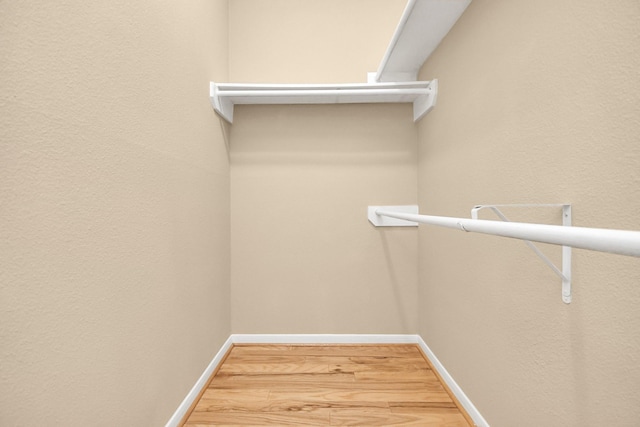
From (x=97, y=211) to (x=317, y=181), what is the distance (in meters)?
1.25

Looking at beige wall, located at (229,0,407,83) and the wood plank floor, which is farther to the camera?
beige wall, located at (229,0,407,83)

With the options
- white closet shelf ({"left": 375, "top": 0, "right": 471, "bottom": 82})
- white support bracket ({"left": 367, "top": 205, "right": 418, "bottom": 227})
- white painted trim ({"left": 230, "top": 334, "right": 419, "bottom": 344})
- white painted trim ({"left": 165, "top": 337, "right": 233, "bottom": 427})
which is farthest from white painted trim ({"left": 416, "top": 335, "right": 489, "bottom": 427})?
white closet shelf ({"left": 375, "top": 0, "right": 471, "bottom": 82})

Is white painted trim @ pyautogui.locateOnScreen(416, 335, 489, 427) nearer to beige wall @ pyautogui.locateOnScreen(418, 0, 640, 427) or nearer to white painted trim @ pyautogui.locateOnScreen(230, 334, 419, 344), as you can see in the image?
beige wall @ pyautogui.locateOnScreen(418, 0, 640, 427)

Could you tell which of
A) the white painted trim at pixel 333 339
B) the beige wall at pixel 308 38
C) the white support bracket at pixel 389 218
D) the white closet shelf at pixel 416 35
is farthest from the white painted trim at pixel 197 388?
the white closet shelf at pixel 416 35

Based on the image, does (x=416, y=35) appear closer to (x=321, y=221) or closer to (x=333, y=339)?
(x=321, y=221)

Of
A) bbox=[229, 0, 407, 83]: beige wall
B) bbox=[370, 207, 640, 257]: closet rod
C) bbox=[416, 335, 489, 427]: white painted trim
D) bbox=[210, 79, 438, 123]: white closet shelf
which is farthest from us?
bbox=[229, 0, 407, 83]: beige wall

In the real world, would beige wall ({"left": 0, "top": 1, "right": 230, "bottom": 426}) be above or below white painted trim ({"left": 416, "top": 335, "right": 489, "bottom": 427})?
above

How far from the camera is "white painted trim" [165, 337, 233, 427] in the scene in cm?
114

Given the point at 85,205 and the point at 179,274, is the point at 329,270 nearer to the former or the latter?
the point at 179,274

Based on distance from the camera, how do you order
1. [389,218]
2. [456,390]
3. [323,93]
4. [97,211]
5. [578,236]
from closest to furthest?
1. [578,236]
2. [97,211]
3. [456,390]
4. [323,93]
5. [389,218]

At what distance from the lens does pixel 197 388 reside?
1.34 m

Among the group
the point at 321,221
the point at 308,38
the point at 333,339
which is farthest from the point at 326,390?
the point at 308,38

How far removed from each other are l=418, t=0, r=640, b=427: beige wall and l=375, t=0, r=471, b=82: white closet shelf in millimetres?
63

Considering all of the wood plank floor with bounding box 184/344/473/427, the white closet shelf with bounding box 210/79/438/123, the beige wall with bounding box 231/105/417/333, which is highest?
the white closet shelf with bounding box 210/79/438/123
